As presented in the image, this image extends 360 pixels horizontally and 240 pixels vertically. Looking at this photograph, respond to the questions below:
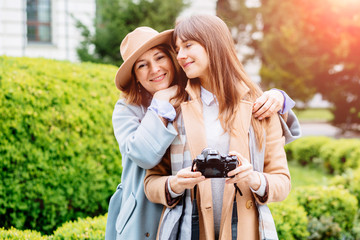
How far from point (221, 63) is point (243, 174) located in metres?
0.63

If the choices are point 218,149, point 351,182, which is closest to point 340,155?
point 351,182

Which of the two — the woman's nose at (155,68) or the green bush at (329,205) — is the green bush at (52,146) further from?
the green bush at (329,205)

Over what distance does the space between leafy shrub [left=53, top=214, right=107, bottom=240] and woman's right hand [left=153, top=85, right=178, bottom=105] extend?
144 cm

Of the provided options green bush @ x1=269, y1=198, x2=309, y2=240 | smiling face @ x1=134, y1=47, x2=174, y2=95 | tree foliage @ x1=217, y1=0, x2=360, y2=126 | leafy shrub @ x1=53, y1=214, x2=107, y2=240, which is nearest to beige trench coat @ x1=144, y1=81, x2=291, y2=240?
smiling face @ x1=134, y1=47, x2=174, y2=95

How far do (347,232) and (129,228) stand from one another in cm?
337

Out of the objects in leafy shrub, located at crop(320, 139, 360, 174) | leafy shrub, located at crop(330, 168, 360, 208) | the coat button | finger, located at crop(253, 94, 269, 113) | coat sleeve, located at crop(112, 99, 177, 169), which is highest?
finger, located at crop(253, 94, 269, 113)

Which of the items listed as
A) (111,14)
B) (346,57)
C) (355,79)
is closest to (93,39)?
(111,14)

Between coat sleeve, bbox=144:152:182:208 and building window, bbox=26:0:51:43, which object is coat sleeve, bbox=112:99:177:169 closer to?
coat sleeve, bbox=144:152:182:208

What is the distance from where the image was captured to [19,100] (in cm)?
354

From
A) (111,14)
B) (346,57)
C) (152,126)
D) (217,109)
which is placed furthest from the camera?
(346,57)

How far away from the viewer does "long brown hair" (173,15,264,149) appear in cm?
183

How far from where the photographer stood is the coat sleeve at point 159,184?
1804mm

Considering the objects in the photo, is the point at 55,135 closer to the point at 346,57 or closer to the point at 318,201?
the point at 318,201

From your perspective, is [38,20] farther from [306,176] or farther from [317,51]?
[317,51]
